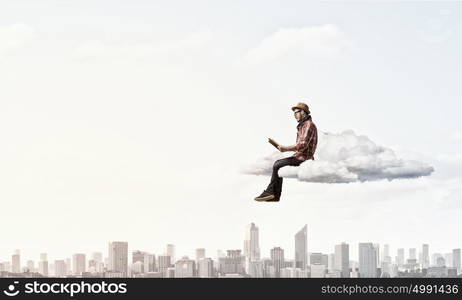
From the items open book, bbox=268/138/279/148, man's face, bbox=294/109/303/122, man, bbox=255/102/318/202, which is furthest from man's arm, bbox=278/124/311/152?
man's face, bbox=294/109/303/122

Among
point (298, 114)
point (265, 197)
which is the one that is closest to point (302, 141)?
point (298, 114)

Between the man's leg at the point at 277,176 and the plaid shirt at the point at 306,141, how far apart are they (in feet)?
0.41

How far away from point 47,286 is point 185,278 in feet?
7.85

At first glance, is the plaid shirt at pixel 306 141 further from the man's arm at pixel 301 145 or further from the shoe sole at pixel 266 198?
the shoe sole at pixel 266 198

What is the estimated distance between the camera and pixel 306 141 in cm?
1363

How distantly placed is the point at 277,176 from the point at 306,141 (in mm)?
878

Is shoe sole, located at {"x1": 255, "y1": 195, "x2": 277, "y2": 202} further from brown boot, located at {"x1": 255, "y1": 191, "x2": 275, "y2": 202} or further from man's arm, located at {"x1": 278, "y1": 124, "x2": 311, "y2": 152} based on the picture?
man's arm, located at {"x1": 278, "y1": 124, "x2": 311, "y2": 152}

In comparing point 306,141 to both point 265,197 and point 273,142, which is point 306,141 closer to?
point 273,142

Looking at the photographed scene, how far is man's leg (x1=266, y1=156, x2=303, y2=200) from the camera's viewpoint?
539 inches

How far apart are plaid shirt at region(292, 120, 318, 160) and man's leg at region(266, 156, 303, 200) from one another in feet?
0.41

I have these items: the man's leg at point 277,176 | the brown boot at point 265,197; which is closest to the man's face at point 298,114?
the man's leg at point 277,176

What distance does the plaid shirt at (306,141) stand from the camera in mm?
13609

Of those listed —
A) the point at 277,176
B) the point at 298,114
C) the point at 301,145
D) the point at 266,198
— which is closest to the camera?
the point at 301,145

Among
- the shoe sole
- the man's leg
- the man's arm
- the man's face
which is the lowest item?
the shoe sole
